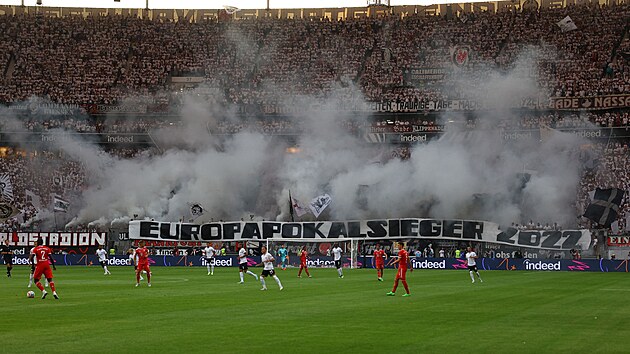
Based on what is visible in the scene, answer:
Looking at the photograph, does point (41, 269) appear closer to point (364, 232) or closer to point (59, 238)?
point (364, 232)

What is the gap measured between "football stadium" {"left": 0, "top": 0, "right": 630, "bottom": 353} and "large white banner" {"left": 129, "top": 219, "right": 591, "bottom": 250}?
134 mm

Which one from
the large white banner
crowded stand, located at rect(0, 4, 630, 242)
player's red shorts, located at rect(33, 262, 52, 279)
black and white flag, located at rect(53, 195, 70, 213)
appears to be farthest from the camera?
crowded stand, located at rect(0, 4, 630, 242)

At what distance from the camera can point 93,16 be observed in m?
83.6

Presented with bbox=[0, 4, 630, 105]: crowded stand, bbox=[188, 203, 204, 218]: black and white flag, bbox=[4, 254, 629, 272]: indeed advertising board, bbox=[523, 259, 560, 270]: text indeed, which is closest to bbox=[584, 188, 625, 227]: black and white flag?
bbox=[4, 254, 629, 272]: indeed advertising board

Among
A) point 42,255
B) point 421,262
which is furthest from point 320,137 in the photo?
point 42,255

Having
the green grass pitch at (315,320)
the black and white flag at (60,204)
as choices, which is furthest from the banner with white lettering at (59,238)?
the green grass pitch at (315,320)

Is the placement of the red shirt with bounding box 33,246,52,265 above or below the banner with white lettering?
above

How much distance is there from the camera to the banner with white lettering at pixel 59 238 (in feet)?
217

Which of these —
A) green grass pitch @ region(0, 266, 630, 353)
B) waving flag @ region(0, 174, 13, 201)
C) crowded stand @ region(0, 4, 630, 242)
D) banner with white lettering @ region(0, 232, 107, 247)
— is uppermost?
crowded stand @ region(0, 4, 630, 242)

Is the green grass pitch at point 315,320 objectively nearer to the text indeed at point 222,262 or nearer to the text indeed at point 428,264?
the text indeed at point 428,264

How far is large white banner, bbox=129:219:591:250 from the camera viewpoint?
6075 centimetres

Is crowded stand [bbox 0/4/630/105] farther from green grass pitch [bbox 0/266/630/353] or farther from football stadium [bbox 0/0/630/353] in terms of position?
green grass pitch [bbox 0/266/630/353]

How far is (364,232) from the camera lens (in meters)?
63.2

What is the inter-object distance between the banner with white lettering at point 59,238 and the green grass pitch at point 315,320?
30.4m
